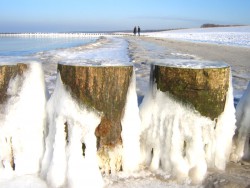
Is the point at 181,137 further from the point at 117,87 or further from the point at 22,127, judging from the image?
the point at 22,127

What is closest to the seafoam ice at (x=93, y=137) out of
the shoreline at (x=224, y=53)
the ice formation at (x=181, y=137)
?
the ice formation at (x=181, y=137)

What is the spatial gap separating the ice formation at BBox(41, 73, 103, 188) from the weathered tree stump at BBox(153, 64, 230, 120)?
0.64 metres

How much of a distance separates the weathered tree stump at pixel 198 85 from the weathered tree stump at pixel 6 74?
44.3 inches

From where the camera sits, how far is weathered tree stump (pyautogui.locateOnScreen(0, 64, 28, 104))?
7.84ft

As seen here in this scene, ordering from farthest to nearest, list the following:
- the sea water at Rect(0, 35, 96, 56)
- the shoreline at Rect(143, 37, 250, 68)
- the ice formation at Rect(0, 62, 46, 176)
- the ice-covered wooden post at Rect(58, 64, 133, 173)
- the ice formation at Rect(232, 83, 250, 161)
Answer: the sea water at Rect(0, 35, 96, 56), the shoreline at Rect(143, 37, 250, 68), the ice formation at Rect(232, 83, 250, 161), the ice formation at Rect(0, 62, 46, 176), the ice-covered wooden post at Rect(58, 64, 133, 173)

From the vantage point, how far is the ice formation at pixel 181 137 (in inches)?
97.7

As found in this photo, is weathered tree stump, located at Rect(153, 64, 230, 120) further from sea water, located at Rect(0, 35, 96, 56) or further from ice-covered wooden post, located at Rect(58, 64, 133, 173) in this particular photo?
sea water, located at Rect(0, 35, 96, 56)

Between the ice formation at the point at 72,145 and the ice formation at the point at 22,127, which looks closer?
the ice formation at the point at 72,145

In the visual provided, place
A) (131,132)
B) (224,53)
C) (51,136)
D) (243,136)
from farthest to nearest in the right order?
(224,53)
(243,136)
(131,132)
(51,136)

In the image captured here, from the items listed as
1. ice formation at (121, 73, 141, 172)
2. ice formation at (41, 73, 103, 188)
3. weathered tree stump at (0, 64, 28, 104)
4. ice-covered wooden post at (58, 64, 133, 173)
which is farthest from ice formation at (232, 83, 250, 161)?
weathered tree stump at (0, 64, 28, 104)

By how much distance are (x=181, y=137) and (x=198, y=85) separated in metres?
0.46

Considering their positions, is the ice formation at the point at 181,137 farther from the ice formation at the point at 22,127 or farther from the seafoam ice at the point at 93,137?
the ice formation at the point at 22,127

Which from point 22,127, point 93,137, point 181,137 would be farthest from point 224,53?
point 22,127

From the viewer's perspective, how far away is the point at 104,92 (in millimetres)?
2340
